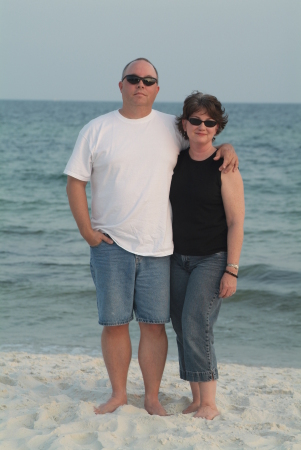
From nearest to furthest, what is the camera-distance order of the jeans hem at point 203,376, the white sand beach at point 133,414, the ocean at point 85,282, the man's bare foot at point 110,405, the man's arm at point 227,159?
1. the white sand beach at point 133,414
2. the man's arm at point 227,159
3. the jeans hem at point 203,376
4. the man's bare foot at point 110,405
5. the ocean at point 85,282

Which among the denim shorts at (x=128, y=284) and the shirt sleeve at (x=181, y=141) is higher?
the shirt sleeve at (x=181, y=141)

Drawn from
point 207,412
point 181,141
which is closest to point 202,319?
point 207,412

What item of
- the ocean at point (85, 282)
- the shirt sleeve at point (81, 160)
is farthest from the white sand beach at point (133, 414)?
the shirt sleeve at point (81, 160)

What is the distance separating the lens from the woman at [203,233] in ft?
11.4

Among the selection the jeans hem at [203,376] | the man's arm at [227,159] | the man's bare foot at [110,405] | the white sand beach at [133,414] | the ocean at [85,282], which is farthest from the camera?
the ocean at [85,282]

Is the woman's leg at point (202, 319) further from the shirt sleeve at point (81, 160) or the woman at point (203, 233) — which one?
the shirt sleeve at point (81, 160)

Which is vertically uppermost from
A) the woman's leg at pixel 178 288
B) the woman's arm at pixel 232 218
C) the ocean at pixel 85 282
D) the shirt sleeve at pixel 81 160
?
the shirt sleeve at pixel 81 160

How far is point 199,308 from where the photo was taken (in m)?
3.48

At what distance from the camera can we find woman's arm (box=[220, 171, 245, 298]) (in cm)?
345

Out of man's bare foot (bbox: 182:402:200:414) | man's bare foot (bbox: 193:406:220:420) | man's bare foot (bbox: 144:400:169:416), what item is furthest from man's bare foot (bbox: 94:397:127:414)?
man's bare foot (bbox: 193:406:220:420)

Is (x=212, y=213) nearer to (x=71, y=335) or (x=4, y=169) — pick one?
(x=71, y=335)

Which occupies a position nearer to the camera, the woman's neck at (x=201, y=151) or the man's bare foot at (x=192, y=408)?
the woman's neck at (x=201, y=151)

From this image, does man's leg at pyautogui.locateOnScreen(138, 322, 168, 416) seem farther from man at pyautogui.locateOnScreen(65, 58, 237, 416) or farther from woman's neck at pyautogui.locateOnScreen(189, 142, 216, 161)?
woman's neck at pyautogui.locateOnScreen(189, 142, 216, 161)

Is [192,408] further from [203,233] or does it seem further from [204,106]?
[204,106]
